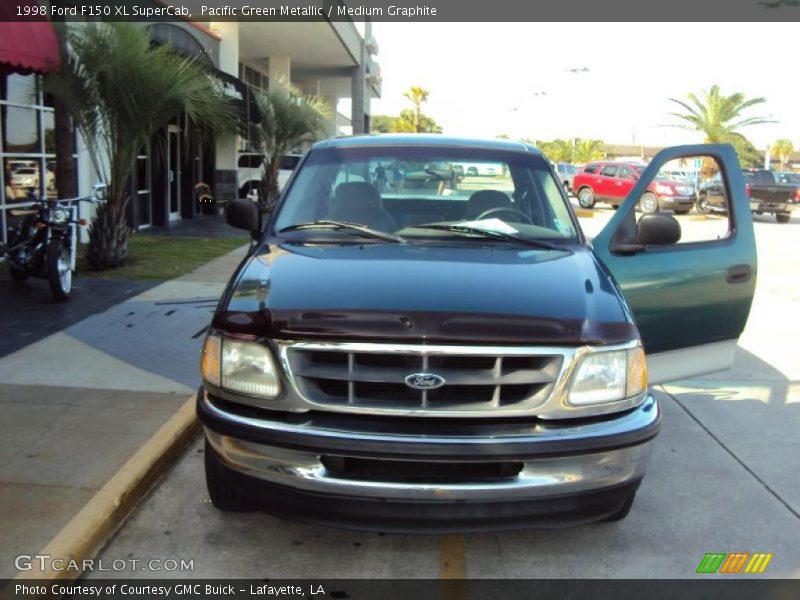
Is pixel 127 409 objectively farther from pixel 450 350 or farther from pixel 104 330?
pixel 450 350

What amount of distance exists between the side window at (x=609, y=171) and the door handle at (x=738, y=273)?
2581cm

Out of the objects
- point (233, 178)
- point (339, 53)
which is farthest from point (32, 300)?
point (339, 53)

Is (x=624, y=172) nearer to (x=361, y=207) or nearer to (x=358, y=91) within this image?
(x=358, y=91)

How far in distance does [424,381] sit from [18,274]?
7305mm

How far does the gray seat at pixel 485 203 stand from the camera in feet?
15.3

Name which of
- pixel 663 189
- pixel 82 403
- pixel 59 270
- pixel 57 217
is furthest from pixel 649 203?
pixel 82 403

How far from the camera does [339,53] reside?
29.9 meters

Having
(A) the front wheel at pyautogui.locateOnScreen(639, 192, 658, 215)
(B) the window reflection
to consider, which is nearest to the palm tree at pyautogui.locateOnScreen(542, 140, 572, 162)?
(A) the front wheel at pyautogui.locateOnScreen(639, 192, 658, 215)

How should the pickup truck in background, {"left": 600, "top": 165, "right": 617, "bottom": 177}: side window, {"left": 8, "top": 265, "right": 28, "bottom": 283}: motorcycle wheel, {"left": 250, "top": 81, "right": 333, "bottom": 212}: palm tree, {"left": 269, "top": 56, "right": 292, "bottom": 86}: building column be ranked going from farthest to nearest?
{"left": 600, "top": 165, "right": 617, "bottom": 177}: side window, {"left": 269, "top": 56, "right": 292, "bottom": 86}: building column, the pickup truck in background, {"left": 250, "top": 81, "right": 333, "bottom": 212}: palm tree, {"left": 8, "top": 265, "right": 28, "bottom": 283}: motorcycle wheel

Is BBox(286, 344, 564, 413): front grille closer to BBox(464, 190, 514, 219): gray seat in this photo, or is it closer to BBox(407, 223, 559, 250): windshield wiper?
BBox(407, 223, 559, 250): windshield wiper

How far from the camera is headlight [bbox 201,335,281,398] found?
305 centimetres

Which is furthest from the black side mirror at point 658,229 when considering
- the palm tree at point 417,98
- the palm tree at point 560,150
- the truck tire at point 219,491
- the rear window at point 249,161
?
the palm tree at point 560,150

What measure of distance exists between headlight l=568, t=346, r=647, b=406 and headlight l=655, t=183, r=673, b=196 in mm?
25255

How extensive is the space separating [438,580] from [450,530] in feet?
1.51
